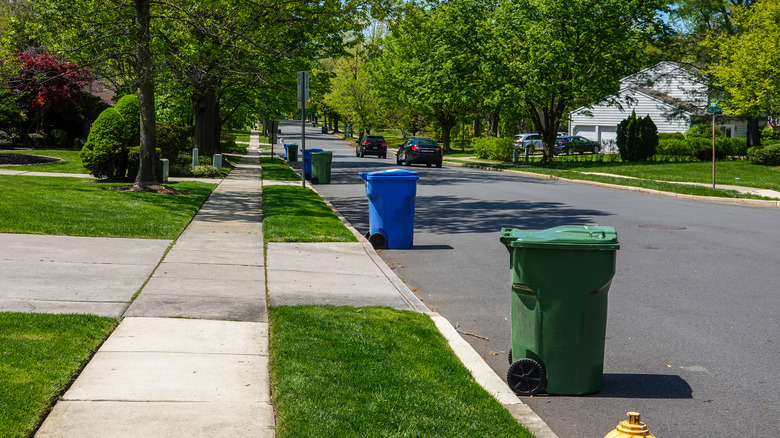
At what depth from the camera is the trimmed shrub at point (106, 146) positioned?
20.3m

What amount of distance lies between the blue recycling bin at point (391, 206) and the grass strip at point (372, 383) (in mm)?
5025

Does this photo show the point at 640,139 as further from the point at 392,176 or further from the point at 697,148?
the point at 392,176

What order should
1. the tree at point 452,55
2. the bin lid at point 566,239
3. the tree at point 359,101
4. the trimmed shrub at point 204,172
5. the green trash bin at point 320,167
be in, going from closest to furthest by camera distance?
the bin lid at point 566,239, the green trash bin at point 320,167, the trimmed shrub at point 204,172, the tree at point 452,55, the tree at point 359,101

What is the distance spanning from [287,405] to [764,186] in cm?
2436

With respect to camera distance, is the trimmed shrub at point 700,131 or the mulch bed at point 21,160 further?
Answer: the trimmed shrub at point 700,131

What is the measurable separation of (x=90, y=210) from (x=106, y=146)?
22.9ft

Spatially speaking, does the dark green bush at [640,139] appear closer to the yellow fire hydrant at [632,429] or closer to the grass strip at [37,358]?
the grass strip at [37,358]

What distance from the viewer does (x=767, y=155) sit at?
36125mm

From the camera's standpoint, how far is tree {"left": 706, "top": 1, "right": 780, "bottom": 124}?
118 ft

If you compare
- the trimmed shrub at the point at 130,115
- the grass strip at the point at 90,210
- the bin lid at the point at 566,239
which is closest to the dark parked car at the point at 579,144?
the trimmed shrub at the point at 130,115

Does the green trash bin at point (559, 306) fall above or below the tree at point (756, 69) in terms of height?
below

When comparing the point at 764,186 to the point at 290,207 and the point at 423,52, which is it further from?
the point at 423,52

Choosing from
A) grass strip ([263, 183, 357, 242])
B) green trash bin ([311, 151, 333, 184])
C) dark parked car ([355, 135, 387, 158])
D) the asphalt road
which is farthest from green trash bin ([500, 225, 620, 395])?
dark parked car ([355, 135, 387, 158])

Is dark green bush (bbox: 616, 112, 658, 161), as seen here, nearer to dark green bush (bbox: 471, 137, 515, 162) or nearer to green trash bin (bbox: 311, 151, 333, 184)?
dark green bush (bbox: 471, 137, 515, 162)
